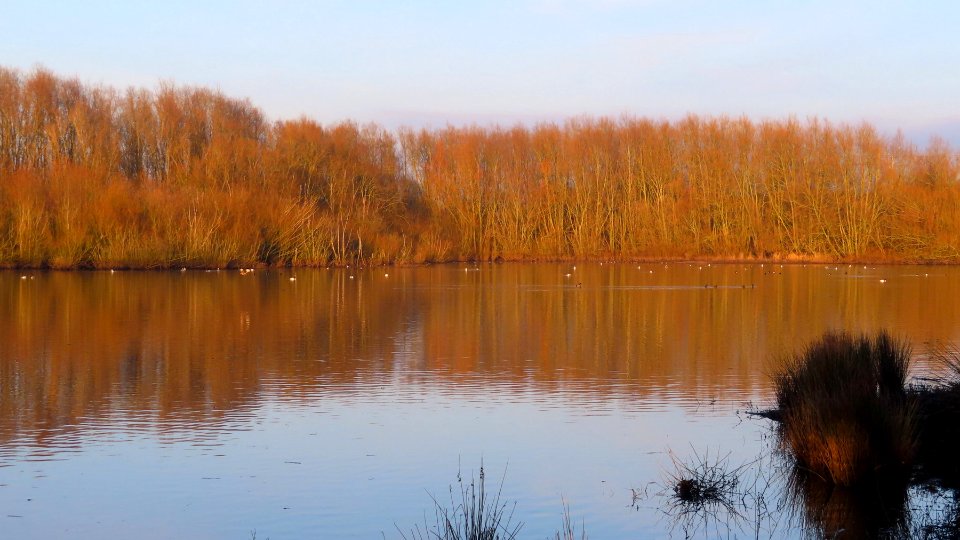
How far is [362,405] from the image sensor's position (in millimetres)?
12172

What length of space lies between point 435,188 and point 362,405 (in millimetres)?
54602

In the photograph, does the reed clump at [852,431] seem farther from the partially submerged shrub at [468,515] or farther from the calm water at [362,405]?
the partially submerged shrub at [468,515]

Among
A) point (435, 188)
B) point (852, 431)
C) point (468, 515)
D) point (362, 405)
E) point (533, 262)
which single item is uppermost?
point (435, 188)

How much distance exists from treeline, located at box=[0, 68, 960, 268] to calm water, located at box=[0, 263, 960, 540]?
19.5 meters

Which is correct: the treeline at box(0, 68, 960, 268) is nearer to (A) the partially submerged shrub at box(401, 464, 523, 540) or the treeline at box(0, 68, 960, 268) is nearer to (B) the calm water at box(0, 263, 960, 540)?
(B) the calm water at box(0, 263, 960, 540)

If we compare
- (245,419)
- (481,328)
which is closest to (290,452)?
(245,419)

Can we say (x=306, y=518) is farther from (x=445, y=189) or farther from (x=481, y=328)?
(x=445, y=189)

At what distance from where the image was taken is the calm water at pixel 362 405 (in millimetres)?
7945

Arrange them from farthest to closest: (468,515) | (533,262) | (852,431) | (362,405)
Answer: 1. (533,262)
2. (362,405)
3. (852,431)
4. (468,515)

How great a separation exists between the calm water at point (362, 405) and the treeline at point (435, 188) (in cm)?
1950

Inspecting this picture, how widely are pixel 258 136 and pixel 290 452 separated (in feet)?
185

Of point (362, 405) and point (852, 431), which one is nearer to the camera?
point (852, 431)

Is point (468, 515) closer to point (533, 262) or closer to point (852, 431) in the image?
point (852, 431)

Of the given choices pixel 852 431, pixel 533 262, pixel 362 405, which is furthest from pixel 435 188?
pixel 852 431
